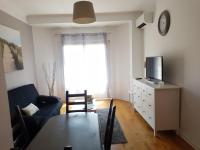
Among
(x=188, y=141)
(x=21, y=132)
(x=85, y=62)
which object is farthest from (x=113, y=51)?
(x=21, y=132)

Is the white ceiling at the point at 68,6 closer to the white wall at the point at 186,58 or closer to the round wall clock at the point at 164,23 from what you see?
the round wall clock at the point at 164,23

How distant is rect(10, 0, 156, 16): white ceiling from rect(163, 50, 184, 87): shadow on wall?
1477 millimetres

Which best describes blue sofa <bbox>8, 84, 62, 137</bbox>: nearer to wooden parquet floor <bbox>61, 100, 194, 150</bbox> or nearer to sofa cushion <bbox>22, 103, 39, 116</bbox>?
sofa cushion <bbox>22, 103, 39, 116</bbox>

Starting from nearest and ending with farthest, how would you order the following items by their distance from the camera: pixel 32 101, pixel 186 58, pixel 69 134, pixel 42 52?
pixel 69 134
pixel 186 58
pixel 32 101
pixel 42 52

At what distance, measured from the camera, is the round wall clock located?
3.27 m

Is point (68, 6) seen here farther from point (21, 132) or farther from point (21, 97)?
point (21, 132)

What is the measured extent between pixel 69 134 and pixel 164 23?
2.82 metres

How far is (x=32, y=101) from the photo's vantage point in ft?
12.7

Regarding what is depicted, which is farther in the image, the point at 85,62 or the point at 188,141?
the point at 85,62

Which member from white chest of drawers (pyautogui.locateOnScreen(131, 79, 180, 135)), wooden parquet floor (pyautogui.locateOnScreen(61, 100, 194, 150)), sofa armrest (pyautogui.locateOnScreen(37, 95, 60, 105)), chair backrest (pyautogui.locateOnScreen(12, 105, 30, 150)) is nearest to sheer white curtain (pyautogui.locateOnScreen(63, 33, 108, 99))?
sofa armrest (pyautogui.locateOnScreen(37, 95, 60, 105))

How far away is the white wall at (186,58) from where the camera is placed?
A: 2.49 m

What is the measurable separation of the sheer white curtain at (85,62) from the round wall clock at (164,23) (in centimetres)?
222

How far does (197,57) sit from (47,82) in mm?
4277

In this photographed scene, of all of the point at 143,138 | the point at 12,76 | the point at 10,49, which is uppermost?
the point at 10,49
